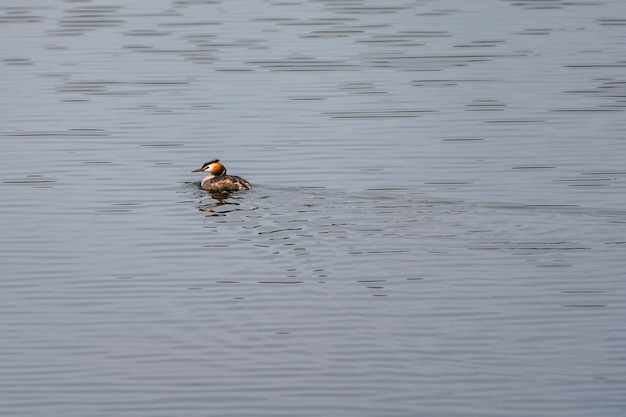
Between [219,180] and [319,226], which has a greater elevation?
[319,226]

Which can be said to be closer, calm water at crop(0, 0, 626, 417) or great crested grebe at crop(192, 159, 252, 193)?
calm water at crop(0, 0, 626, 417)

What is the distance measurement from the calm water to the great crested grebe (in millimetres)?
287

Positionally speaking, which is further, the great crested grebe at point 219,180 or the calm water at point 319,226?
the great crested grebe at point 219,180

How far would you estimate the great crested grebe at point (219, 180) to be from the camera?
2105 cm

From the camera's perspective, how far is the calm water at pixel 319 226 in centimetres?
1288

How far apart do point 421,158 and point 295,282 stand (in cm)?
786

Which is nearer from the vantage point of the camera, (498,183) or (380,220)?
(380,220)

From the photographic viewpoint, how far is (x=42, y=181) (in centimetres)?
2202

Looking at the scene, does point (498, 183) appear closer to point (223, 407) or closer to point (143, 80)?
point (223, 407)

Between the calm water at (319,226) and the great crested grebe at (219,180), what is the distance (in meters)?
0.29

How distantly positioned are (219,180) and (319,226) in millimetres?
3470

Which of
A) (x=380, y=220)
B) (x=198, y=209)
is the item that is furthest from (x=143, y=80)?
(x=380, y=220)

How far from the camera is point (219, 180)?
21.4 m

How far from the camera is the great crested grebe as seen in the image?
2105 centimetres
